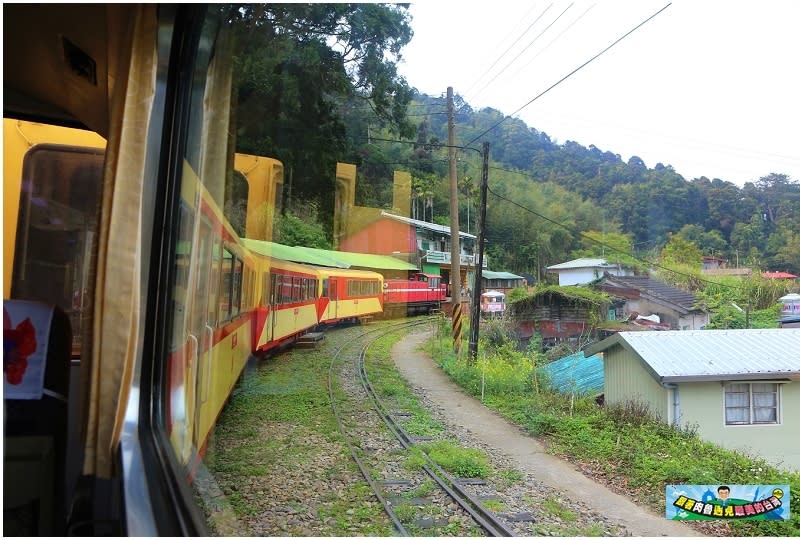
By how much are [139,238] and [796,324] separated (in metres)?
1.75

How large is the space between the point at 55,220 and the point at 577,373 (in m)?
2.18

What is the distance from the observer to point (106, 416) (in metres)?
1.30

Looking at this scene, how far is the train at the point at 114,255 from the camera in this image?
128 cm

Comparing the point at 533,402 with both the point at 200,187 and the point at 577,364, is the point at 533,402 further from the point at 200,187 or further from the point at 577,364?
the point at 200,187

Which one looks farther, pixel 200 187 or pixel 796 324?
pixel 200 187

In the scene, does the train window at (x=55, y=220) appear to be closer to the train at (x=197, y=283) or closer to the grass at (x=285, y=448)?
the train at (x=197, y=283)

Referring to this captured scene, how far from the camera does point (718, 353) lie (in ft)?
5.23

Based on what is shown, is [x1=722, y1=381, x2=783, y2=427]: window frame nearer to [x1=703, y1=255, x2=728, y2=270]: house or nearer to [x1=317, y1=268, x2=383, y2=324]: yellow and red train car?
[x1=703, y1=255, x2=728, y2=270]: house

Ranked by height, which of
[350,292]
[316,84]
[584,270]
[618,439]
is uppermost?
[316,84]

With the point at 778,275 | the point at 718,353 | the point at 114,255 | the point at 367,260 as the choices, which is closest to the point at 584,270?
the point at 718,353

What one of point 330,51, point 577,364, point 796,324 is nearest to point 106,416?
point 330,51

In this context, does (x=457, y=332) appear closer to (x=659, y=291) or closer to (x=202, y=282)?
(x=659, y=291)

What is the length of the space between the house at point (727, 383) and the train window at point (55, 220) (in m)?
1.98

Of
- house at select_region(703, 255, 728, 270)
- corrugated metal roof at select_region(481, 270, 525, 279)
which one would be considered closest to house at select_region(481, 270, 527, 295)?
corrugated metal roof at select_region(481, 270, 525, 279)
